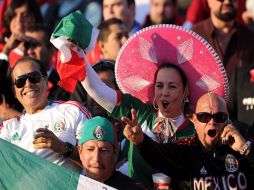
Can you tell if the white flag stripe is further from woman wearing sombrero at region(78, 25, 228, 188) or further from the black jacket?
woman wearing sombrero at region(78, 25, 228, 188)

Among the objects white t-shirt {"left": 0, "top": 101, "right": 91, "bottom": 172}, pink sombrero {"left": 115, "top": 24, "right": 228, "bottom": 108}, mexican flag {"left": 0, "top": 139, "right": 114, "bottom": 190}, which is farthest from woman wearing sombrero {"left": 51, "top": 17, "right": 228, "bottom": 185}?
mexican flag {"left": 0, "top": 139, "right": 114, "bottom": 190}

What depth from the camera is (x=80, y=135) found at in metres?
8.03

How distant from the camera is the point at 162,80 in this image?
812cm

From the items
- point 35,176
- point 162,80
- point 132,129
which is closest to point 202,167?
point 132,129

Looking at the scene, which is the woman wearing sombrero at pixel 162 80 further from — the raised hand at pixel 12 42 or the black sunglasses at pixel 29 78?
the raised hand at pixel 12 42

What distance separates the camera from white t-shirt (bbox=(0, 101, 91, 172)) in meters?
8.05

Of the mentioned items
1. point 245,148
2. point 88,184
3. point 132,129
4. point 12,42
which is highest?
point 12,42

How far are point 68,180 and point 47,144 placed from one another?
2.43 ft

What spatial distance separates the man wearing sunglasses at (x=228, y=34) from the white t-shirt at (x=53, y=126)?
2597 millimetres

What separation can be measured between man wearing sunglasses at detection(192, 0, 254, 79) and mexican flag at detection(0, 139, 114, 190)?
3.63 meters

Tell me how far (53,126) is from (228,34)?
3028 millimetres

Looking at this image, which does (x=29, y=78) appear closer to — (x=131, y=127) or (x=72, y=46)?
(x=72, y=46)

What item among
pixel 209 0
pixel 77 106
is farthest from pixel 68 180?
pixel 209 0

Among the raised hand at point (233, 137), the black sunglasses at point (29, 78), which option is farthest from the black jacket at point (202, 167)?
the black sunglasses at point (29, 78)
